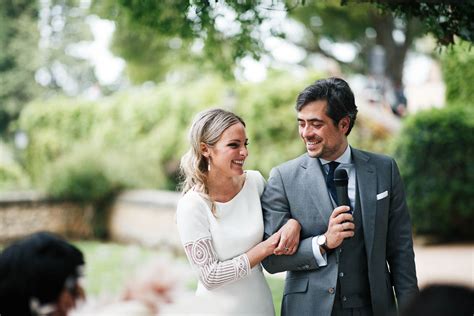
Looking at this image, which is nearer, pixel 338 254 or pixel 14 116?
pixel 338 254

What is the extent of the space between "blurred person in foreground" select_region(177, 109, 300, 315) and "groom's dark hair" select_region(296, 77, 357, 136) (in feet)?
1.16

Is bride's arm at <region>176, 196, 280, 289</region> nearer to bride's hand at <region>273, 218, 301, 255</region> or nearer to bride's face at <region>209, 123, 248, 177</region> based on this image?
bride's hand at <region>273, 218, 301, 255</region>

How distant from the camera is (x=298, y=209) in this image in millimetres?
3479

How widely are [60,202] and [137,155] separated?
2174mm

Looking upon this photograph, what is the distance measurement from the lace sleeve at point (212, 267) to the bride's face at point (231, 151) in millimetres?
376

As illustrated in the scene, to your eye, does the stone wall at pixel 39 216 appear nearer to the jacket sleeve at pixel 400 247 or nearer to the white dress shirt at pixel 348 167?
the white dress shirt at pixel 348 167

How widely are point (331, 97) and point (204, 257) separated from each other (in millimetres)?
968

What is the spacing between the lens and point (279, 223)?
3.45m

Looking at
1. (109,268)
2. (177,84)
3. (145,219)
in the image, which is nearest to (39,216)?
(145,219)

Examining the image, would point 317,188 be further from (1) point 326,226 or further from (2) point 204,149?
(2) point 204,149

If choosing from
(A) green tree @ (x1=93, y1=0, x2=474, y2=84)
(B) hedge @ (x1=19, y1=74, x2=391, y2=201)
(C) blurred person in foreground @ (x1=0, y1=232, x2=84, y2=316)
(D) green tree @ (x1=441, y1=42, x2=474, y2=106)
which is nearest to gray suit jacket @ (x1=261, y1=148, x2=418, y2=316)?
A: (A) green tree @ (x1=93, y1=0, x2=474, y2=84)

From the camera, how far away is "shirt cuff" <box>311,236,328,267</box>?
11.0 feet

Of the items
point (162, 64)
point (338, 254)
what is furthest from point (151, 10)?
point (162, 64)

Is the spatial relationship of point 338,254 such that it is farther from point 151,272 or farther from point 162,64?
point 162,64
